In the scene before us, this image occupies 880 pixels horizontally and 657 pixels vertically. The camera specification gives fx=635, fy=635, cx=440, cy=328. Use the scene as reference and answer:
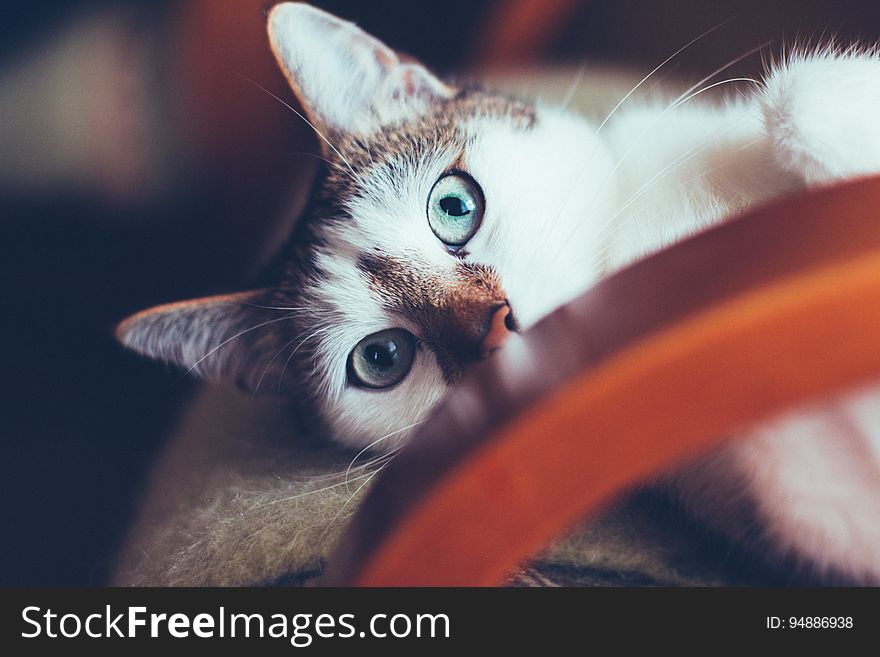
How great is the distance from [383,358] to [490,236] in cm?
20

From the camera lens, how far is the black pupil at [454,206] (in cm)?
77

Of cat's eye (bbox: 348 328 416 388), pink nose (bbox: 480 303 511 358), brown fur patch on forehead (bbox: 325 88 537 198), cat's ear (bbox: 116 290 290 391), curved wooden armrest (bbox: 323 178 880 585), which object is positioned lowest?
curved wooden armrest (bbox: 323 178 880 585)

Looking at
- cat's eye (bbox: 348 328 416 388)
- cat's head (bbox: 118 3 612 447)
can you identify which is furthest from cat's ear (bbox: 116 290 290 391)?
cat's eye (bbox: 348 328 416 388)

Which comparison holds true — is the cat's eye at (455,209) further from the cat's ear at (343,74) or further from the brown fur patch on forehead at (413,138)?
the cat's ear at (343,74)

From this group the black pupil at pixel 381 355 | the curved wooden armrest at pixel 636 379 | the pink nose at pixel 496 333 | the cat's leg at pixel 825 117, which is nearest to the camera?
the curved wooden armrest at pixel 636 379

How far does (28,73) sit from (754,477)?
3.38 ft

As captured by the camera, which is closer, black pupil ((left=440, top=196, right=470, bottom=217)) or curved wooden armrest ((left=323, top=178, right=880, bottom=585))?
curved wooden armrest ((left=323, top=178, right=880, bottom=585))

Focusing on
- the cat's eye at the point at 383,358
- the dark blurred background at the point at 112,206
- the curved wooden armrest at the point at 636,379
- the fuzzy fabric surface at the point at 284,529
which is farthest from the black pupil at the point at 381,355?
the curved wooden armrest at the point at 636,379

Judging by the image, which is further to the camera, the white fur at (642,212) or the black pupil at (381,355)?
the black pupil at (381,355)

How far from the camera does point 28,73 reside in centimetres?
88

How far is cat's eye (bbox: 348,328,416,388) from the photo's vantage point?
30.6 inches

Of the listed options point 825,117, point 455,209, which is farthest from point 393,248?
point 825,117

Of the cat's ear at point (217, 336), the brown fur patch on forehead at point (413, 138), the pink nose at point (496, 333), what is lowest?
the pink nose at point (496, 333)

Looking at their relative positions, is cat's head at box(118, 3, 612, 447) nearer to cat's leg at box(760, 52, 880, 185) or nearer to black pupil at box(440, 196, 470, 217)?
black pupil at box(440, 196, 470, 217)
